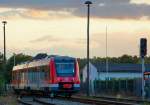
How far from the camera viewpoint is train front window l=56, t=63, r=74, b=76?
52.0 m

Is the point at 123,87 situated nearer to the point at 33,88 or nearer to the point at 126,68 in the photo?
the point at 33,88

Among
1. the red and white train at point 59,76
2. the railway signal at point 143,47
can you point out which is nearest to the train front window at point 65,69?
the red and white train at point 59,76

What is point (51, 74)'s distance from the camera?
5150cm

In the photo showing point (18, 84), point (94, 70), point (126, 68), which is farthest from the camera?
point (126, 68)

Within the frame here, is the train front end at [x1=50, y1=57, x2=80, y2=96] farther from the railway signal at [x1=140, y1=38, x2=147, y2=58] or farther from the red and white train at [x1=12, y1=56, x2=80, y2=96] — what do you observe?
the railway signal at [x1=140, y1=38, x2=147, y2=58]

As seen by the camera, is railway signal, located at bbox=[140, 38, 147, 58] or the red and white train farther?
the red and white train

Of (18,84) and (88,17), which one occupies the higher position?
(88,17)

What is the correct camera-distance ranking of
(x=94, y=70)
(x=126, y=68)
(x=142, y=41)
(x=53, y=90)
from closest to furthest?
(x=142, y=41) < (x=53, y=90) < (x=94, y=70) < (x=126, y=68)

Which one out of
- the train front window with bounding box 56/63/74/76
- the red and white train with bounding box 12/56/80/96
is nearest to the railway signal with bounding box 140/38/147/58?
the red and white train with bounding box 12/56/80/96

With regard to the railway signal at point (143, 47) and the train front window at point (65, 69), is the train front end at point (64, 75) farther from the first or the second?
the railway signal at point (143, 47)

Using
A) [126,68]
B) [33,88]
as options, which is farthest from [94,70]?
[33,88]

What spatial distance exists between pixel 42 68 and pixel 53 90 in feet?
12.2

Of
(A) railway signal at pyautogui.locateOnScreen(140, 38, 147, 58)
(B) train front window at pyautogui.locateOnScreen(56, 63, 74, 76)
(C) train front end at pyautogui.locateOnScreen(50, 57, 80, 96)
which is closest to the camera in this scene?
(A) railway signal at pyautogui.locateOnScreen(140, 38, 147, 58)

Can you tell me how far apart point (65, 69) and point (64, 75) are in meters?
0.56
